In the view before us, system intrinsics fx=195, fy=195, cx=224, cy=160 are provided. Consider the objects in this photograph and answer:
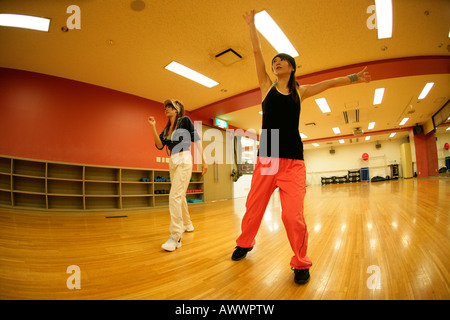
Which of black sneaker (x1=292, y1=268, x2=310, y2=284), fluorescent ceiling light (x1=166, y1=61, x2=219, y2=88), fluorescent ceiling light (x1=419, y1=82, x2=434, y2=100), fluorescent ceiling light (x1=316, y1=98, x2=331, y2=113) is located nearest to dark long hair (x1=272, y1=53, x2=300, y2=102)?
black sneaker (x1=292, y1=268, x2=310, y2=284)

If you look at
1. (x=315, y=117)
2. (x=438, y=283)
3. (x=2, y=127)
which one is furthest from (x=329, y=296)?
(x=315, y=117)

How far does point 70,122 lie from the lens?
482cm

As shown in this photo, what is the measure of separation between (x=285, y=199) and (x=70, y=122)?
224 inches

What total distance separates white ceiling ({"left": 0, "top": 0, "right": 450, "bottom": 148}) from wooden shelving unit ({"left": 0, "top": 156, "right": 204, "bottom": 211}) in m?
2.27

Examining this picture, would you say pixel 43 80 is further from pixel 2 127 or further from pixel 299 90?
pixel 299 90

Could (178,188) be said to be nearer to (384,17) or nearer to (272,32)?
(272,32)

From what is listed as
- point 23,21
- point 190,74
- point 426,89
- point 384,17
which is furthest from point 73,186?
point 426,89

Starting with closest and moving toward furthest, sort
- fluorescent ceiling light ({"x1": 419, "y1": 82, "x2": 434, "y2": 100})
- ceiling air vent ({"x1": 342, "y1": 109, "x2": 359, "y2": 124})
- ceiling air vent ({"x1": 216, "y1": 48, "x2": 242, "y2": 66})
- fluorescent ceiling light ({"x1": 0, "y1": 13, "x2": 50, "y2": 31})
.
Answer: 1. fluorescent ceiling light ({"x1": 0, "y1": 13, "x2": 50, "y2": 31})
2. ceiling air vent ({"x1": 216, "y1": 48, "x2": 242, "y2": 66})
3. fluorescent ceiling light ({"x1": 419, "y1": 82, "x2": 434, "y2": 100})
4. ceiling air vent ({"x1": 342, "y1": 109, "x2": 359, "y2": 124})

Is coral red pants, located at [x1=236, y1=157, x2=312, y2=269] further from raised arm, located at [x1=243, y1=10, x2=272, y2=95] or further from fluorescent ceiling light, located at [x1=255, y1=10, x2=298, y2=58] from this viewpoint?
fluorescent ceiling light, located at [x1=255, y1=10, x2=298, y2=58]

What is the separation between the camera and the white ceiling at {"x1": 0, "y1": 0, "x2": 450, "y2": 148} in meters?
3.19

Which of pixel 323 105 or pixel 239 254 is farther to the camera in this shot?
pixel 323 105

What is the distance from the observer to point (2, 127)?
13.6 ft

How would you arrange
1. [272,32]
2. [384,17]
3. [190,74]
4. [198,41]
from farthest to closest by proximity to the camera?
[190,74] → [198,41] → [272,32] → [384,17]
